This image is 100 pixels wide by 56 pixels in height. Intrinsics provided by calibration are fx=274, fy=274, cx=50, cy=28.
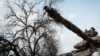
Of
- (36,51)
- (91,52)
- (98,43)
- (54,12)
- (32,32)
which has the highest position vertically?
(54,12)

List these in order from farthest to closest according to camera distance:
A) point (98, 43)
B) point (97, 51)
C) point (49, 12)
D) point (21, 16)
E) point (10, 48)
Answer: point (21, 16) < point (10, 48) < point (97, 51) < point (98, 43) < point (49, 12)

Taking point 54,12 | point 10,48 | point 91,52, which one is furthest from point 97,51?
point 10,48

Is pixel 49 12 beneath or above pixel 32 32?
above

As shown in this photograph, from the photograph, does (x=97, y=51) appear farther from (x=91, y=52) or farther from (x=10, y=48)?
(x=10, y=48)

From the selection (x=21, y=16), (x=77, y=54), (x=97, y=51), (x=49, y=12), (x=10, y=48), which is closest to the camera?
(x=49, y=12)

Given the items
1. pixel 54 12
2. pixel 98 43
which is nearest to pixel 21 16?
pixel 98 43

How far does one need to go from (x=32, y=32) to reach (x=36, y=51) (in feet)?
6.57

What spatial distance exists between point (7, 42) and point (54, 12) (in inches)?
772

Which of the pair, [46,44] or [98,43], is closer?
[98,43]

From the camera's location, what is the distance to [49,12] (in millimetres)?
7902

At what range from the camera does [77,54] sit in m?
16.4

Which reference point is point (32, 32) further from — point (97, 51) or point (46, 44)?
point (97, 51)

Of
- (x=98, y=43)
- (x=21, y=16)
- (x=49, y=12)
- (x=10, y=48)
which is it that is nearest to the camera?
(x=49, y=12)

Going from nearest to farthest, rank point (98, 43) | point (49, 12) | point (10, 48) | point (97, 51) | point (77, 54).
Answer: point (49, 12)
point (98, 43)
point (97, 51)
point (77, 54)
point (10, 48)
